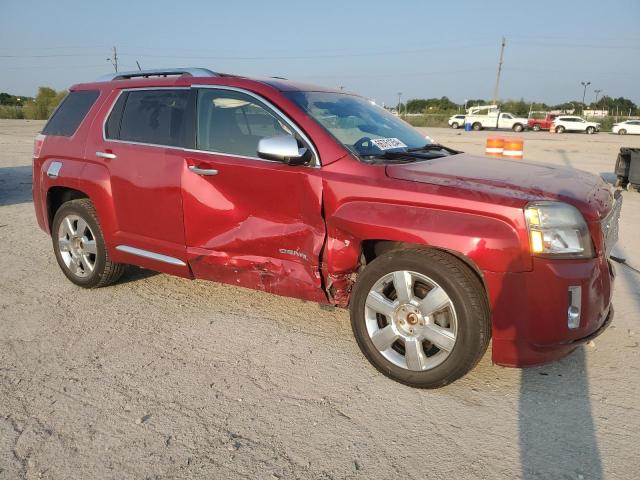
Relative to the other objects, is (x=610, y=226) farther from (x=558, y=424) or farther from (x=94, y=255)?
(x=94, y=255)

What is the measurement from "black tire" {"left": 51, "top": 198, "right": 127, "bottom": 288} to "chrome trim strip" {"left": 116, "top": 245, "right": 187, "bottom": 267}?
269 mm

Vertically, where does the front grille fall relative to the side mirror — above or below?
below

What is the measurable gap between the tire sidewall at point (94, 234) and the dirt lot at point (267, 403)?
1.03 ft

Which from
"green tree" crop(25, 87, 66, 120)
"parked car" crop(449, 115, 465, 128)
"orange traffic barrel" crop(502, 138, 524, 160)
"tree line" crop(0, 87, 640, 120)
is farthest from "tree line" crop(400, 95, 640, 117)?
"orange traffic barrel" crop(502, 138, 524, 160)

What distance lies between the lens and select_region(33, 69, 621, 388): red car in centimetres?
275

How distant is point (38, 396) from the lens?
2.95 metres

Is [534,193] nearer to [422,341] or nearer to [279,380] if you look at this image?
[422,341]

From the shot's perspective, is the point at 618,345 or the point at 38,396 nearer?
the point at 38,396

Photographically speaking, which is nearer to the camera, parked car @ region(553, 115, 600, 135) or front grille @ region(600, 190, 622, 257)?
front grille @ region(600, 190, 622, 257)

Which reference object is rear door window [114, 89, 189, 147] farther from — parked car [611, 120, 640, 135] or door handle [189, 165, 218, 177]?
parked car [611, 120, 640, 135]

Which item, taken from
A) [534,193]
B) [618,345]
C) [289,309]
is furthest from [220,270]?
[618,345]

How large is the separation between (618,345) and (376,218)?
2.09 metres

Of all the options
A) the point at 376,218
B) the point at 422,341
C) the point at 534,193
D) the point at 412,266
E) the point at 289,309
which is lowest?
the point at 289,309

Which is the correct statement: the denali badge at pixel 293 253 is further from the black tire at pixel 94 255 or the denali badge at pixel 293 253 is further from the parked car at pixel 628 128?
the parked car at pixel 628 128
